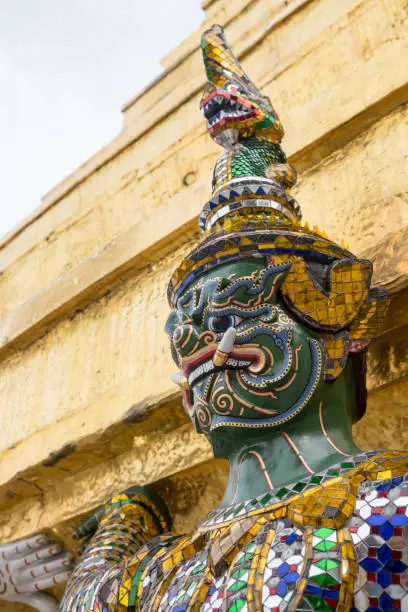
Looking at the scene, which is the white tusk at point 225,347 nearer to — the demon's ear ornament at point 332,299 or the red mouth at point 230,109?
the demon's ear ornament at point 332,299

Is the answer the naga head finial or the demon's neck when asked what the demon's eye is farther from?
the naga head finial

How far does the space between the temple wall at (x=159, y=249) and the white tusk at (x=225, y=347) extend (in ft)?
2.07

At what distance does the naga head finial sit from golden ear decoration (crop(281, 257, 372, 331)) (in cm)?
61

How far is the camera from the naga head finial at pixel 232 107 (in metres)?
2.43

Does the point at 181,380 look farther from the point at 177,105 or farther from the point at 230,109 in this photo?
the point at 177,105

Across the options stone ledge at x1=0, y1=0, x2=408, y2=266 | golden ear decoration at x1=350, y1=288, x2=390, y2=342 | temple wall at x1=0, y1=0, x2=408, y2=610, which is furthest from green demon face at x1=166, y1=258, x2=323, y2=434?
stone ledge at x1=0, y1=0, x2=408, y2=266

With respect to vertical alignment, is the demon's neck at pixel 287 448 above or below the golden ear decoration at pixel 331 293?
below

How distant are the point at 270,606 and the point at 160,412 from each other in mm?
1343

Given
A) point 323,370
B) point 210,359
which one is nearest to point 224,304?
point 210,359

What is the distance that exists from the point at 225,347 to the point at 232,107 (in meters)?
0.88

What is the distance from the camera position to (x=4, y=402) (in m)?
3.85

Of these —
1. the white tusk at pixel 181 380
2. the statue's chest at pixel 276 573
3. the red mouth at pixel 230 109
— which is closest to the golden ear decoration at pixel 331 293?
the white tusk at pixel 181 380

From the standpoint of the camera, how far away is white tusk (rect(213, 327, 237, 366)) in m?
1.88

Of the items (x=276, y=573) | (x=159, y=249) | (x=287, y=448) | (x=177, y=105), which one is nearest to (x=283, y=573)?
(x=276, y=573)
